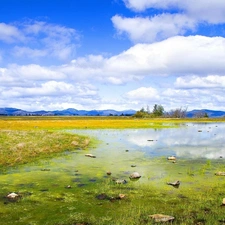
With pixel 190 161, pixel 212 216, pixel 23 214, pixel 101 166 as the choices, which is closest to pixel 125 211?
pixel 212 216

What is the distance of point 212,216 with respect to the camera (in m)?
13.5

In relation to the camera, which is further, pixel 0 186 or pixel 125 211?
pixel 0 186

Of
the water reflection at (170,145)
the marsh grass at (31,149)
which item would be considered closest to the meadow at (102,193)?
the marsh grass at (31,149)

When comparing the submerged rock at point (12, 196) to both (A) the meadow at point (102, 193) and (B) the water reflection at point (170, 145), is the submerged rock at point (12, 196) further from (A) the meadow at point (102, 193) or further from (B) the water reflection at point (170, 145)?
(B) the water reflection at point (170, 145)

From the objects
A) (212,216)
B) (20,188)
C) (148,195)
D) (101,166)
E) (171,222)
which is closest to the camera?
(171,222)

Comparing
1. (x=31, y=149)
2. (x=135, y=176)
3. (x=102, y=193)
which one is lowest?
(x=102, y=193)

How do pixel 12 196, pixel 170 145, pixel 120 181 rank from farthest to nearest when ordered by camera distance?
pixel 170 145 < pixel 120 181 < pixel 12 196

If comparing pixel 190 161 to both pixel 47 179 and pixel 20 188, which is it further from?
pixel 20 188

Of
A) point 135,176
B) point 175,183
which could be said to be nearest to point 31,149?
point 135,176

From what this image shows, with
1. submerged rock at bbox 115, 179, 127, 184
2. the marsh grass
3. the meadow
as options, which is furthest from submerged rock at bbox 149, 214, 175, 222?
the marsh grass

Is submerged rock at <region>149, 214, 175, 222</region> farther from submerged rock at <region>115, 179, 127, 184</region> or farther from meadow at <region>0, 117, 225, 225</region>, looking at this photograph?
submerged rock at <region>115, 179, 127, 184</region>

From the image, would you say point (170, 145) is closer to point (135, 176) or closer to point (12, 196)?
point (135, 176)

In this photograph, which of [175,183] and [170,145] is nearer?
[175,183]

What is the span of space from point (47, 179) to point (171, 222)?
1196 centimetres
